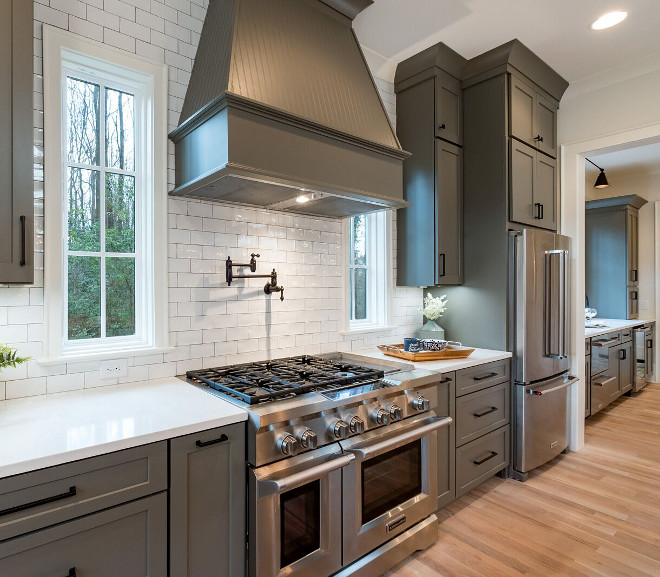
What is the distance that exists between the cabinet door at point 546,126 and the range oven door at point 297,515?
3.02 metres

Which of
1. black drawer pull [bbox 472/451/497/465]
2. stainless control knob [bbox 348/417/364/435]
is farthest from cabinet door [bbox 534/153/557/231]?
stainless control knob [bbox 348/417/364/435]

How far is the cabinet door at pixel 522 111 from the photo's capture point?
10.3ft

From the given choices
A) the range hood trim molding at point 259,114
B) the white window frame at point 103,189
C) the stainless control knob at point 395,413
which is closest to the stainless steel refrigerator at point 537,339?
the stainless control knob at point 395,413

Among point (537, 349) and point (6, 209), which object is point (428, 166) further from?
point (6, 209)

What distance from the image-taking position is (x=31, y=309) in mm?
1812

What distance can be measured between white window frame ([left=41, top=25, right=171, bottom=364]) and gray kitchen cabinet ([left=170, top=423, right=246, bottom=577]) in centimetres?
79

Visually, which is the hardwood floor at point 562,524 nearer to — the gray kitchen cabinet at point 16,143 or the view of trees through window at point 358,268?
the view of trees through window at point 358,268

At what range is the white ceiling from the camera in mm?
2615

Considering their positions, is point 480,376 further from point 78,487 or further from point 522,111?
point 78,487

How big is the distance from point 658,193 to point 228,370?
6.78 metres

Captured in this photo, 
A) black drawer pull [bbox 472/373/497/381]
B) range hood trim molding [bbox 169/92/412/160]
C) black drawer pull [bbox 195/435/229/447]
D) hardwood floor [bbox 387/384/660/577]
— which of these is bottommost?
hardwood floor [bbox 387/384/660/577]

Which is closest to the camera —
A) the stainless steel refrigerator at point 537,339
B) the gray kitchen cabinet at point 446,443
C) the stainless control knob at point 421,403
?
the stainless control knob at point 421,403

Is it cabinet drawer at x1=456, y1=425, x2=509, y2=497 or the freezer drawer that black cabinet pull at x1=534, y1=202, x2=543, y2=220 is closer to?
the freezer drawer

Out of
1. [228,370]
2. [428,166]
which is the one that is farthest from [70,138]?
[428,166]
